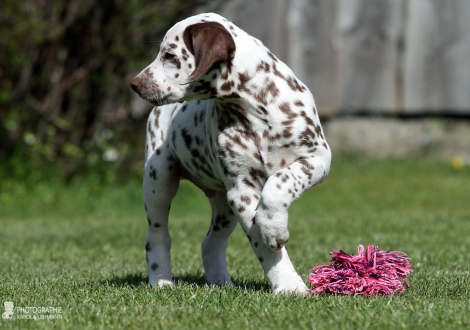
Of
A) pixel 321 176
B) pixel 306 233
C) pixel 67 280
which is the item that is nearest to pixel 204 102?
pixel 321 176

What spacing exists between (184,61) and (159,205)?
110cm

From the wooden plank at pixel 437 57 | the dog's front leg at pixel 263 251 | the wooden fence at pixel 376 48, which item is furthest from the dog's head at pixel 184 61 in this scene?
the wooden plank at pixel 437 57

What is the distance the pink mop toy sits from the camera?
4.09 meters

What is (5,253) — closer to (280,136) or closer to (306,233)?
(306,233)

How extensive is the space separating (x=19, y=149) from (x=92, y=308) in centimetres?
672

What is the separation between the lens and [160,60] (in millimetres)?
4188

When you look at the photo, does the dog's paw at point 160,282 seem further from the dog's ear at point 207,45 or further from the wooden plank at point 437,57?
the wooden plank at point 437,57
